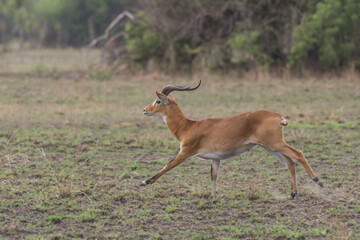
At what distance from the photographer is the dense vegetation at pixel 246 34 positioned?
64.4ft

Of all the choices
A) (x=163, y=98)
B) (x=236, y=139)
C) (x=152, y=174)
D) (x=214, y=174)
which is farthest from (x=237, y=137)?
(x=152, y=174)

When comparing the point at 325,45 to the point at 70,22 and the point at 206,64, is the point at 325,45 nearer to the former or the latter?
the point at 206,64

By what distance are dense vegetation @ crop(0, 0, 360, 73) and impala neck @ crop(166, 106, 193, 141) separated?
13.7 m

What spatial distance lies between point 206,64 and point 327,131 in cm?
1095

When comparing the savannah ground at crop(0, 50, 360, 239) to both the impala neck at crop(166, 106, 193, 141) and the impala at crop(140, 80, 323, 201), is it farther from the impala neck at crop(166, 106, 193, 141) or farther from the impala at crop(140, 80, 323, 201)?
the impala neck at crop(166, 106, 193, 141)

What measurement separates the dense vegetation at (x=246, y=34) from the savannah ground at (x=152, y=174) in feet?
16.6

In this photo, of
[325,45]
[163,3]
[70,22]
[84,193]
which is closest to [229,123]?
[84,193]

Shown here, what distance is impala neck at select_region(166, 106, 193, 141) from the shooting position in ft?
22.2

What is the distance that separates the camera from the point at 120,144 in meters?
9.97

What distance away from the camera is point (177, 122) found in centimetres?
684

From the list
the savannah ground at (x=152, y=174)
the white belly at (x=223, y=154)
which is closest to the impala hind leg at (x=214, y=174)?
the savannah ground at (x=152, y=174)

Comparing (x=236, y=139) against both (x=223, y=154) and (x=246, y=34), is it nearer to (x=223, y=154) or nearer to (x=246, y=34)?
(x=223, y=154)

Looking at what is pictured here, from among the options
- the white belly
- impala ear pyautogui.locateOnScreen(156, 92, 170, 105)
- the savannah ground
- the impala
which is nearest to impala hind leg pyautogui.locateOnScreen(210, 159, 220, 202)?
the impala

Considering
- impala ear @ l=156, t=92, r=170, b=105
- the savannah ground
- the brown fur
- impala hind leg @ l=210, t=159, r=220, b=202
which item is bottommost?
the savannah ground
